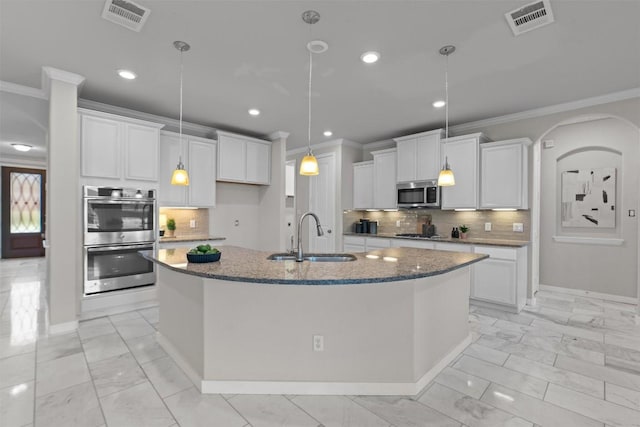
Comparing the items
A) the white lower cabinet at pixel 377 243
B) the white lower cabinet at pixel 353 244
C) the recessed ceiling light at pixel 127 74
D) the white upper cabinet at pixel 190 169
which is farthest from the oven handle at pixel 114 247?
the white lower cabinet at pixel 377 243

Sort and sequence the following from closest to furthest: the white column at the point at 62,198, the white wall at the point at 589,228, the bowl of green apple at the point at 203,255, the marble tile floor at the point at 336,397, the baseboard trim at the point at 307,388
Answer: the marble tile floor at the point at 336,397 → the baseboard trim at the point at 307,388 → the bowl of green apple at the point at 203,255 → the white column at the point at 62,198 → the white wall at the point at 589,228

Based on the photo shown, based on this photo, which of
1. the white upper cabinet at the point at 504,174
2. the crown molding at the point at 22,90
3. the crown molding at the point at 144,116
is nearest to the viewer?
the crown molding at the point at 22,90

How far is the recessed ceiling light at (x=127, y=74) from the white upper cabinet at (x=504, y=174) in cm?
446

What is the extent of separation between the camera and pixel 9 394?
2.20 metres

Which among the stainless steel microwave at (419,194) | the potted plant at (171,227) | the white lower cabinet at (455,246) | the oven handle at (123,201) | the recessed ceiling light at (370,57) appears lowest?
the white lower cabinet at (455,246)

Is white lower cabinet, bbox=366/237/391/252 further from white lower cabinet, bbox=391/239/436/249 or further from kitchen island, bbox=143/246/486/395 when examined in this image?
kitchen island, bbox=143/246/486/395

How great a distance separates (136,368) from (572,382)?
341 cm

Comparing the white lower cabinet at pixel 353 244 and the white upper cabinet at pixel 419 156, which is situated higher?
the white upper cabinet at pixel 419 156

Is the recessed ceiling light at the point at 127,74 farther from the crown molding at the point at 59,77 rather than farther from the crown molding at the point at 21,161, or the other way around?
the crown molding at the point at 21,161

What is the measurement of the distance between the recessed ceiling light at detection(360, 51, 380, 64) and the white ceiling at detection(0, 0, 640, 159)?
0.06 metres

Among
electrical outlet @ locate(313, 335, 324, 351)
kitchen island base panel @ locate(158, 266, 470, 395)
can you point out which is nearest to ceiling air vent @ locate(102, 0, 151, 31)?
kitchen island base panel @ locate(158, 266, 470, 395)

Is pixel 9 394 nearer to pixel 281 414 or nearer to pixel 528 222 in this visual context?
pixel 281 414

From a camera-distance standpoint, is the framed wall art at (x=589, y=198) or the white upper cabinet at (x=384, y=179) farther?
the white upper cabinet at (x=384, y=179)

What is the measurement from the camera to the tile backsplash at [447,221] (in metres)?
4.52
